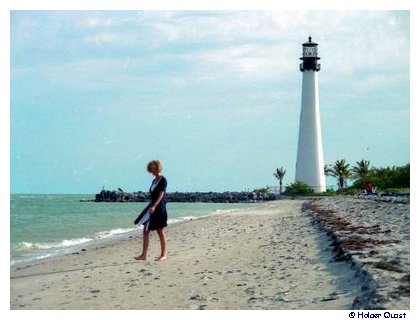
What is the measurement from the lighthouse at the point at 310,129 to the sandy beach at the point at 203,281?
36.9 meters

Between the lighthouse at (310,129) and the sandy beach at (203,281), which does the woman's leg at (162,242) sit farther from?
the lighthouse at (310,129)

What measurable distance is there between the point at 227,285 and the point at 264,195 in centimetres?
6478

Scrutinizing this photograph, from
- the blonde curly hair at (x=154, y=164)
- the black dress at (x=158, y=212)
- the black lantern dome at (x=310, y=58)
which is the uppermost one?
the black lantern dome at (x=310, y=58)

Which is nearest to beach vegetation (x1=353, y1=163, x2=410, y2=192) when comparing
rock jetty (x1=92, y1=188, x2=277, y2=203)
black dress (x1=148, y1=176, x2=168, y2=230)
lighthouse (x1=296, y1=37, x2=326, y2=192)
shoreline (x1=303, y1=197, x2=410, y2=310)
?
lighthouse (x1=296, y1=37, x2=326, y2=192)

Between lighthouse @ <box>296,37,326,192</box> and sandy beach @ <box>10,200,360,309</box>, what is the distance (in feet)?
121

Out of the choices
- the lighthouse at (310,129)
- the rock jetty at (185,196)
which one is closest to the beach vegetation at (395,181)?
the lighthouse at (310,129)

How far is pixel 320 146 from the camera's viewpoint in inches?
1836

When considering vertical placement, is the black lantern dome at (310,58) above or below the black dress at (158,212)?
above

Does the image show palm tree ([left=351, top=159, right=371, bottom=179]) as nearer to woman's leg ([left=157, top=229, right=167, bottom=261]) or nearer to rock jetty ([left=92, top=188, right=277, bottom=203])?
rock jetty ([left=92, top=188, right=277, bottom=203])

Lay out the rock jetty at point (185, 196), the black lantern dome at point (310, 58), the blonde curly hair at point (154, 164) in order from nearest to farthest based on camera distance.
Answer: the blonde curly hair at point (154, 164) → the black lantern dome at point (310, 58) → the rock jetty at point (185, 196)

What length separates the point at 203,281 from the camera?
6797mm

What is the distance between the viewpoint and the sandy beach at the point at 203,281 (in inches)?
222

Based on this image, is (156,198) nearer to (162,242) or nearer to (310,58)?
(162,242)
